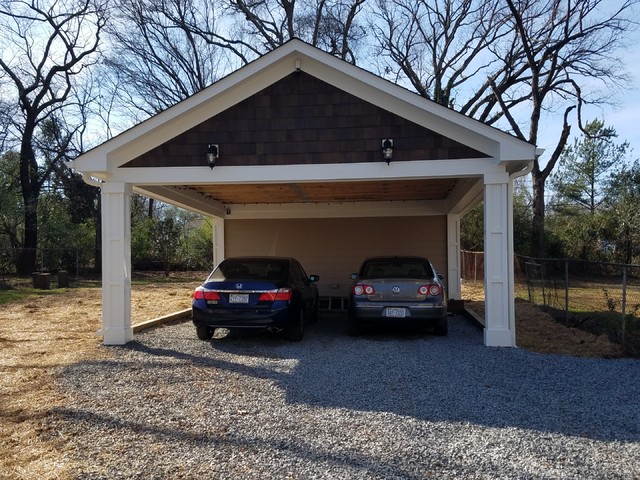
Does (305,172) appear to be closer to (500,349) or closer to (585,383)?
(500,349)

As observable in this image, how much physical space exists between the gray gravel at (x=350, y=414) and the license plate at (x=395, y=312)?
682 millimetres

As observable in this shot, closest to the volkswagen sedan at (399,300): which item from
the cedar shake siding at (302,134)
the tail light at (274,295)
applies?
the tail light at (274,295)

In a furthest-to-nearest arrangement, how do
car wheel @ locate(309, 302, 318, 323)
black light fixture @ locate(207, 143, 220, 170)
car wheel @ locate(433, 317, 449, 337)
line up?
1. car wheel @ locate(309, 302, 318, 323)
2. car wheel @ locate(433, 317, 449, 337)
3. black light fixture @ locate(207, 143, 220, 170)

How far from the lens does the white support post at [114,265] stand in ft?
27.9

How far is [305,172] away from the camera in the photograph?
833 centimetres

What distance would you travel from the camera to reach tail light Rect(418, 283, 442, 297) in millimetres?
8617

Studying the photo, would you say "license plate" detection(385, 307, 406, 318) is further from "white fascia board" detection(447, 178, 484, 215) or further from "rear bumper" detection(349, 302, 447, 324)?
"white fascia board" detection(447, 178, 484, 215)

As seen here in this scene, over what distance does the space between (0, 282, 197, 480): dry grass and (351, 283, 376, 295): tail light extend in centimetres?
407

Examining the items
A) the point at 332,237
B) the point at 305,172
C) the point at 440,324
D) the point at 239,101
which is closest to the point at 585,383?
the point at 440,324

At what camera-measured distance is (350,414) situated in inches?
196

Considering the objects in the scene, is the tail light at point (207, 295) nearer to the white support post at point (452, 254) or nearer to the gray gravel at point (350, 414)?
the gray gravel at point (350, 414)

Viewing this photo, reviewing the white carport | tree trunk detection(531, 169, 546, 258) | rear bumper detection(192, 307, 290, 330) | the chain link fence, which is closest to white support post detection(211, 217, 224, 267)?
the white carport

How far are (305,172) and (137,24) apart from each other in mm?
25917

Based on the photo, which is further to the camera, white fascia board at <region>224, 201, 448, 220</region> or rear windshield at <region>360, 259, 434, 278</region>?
white fascia board at <region>224, 201, 448, 220</region>
